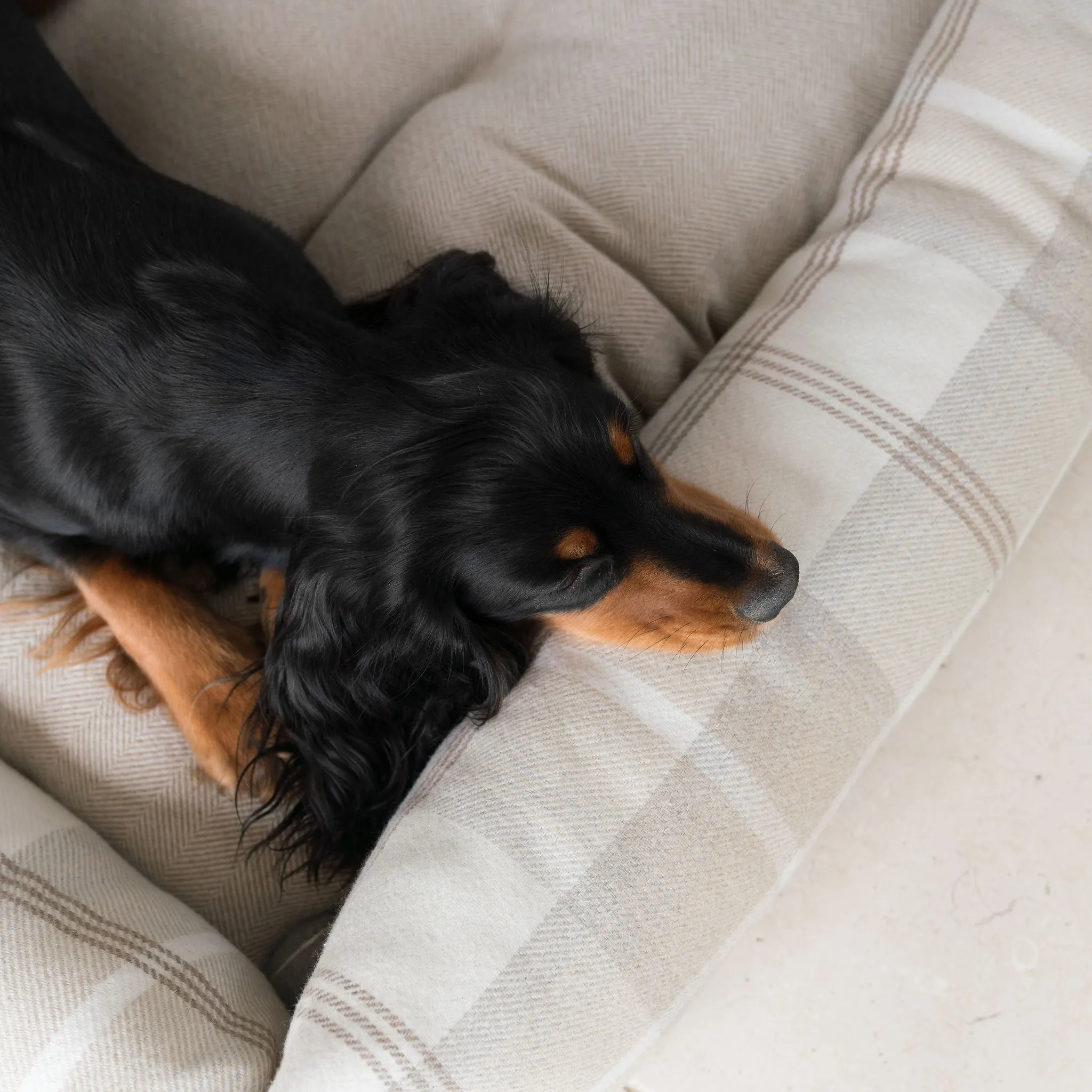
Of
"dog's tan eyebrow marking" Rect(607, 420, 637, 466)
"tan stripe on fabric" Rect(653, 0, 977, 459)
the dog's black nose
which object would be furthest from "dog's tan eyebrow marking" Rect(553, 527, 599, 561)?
"tan stripe on fabric" Rect(653, 0, 977, 459)

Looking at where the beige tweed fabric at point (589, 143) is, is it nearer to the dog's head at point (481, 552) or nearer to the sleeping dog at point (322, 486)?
the sleeping dog at point (322, 486)

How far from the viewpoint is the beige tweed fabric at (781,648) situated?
1401 millimetres

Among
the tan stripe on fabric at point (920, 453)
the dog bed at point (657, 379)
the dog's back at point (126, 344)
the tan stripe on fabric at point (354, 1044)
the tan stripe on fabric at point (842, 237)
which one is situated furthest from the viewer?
the tan stripe on fabric at point (842, 237)

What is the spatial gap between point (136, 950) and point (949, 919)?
4.64 ft

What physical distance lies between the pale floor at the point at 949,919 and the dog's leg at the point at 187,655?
37.5 inches

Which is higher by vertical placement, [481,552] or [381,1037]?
[481,552]

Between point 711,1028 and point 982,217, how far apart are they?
157 cm

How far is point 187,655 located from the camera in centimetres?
184

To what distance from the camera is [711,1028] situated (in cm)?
188

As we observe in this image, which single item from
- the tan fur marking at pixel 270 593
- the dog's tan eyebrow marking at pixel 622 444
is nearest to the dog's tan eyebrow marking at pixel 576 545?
the dog's tan eyebrow marking at pixel 622 444

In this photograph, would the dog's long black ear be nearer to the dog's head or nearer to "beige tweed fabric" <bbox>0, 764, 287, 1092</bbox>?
the dog's head

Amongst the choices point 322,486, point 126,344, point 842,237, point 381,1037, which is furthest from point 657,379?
point 381,1037

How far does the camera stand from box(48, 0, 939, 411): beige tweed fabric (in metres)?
2.03

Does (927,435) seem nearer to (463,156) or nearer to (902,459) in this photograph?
(902,459)
